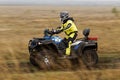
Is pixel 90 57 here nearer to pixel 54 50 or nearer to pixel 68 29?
pixel 68 29

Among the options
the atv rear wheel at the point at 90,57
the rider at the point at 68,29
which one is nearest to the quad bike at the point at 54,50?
the atv rear wheel at the point at 90,57

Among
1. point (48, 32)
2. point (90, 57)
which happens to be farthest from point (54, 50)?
point (90, 57)

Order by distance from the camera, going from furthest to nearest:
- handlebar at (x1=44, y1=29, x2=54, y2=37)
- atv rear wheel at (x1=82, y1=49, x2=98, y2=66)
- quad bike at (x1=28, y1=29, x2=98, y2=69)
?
atv rear wheel at (x1=82, y1=49, x2=98, y2=66) → handlebar at (x1=44, y1=29, x2=54, y2=37) → quad bike at (x1=28, y1=29, x2=98, y2=69)

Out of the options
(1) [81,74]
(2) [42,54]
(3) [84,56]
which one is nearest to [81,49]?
(3) [84,56]

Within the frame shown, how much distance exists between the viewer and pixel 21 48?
19891 mm

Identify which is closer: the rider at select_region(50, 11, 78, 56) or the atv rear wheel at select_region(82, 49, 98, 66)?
the rider at select_region(50, 11, 78, 56)

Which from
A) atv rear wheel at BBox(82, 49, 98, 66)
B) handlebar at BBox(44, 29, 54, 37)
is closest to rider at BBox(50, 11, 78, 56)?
handlebar at BBox(44, 29, 54, 37)

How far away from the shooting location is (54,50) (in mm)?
14406

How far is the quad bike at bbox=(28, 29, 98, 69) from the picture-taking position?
45.5ft

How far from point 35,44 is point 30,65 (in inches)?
44.9

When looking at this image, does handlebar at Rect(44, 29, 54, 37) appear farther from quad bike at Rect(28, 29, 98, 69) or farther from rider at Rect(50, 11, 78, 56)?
rider at Rect(50, 11, 78, 56)

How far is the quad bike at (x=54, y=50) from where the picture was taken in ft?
45.5

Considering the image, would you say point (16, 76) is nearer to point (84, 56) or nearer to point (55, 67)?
point (55, 67)

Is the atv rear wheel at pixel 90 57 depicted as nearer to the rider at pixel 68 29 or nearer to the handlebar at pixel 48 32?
the rider at pixel 68 29
